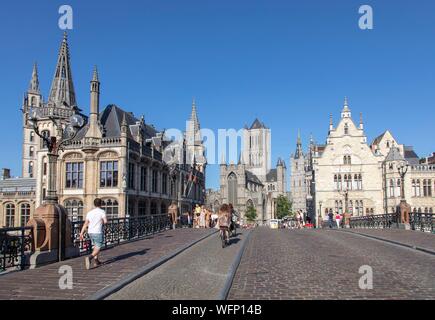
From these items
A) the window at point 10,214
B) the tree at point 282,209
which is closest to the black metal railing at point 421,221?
the window at point 10,214

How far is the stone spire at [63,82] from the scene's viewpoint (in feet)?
207

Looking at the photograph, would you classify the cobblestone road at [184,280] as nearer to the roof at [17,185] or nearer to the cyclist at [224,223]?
the cyclist at [224,223]

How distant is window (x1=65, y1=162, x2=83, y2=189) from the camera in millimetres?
40344

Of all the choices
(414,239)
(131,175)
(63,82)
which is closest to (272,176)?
(63,82)

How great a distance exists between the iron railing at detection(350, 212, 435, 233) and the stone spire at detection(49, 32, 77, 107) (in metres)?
45.5

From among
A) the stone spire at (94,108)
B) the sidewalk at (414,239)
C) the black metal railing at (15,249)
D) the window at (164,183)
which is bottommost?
the sidewalk at (414,239)

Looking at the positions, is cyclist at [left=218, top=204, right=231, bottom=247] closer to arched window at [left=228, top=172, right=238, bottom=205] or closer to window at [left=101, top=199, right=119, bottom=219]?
window at [left=101, top=199, right=119, bottom=219]

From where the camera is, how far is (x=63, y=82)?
210ft

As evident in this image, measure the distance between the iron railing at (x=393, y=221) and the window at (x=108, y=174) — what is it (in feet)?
76.7

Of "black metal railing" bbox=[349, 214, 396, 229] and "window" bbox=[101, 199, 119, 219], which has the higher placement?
"window" bbox=[101, 199, 119, 219]

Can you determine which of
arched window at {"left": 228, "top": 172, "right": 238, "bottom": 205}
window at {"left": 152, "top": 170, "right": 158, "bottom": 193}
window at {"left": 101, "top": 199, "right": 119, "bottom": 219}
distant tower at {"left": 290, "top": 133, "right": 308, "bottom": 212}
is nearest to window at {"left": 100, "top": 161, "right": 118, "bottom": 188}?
window at {"left": 101, "top": 199, "right": 119, "bottom": 219}
